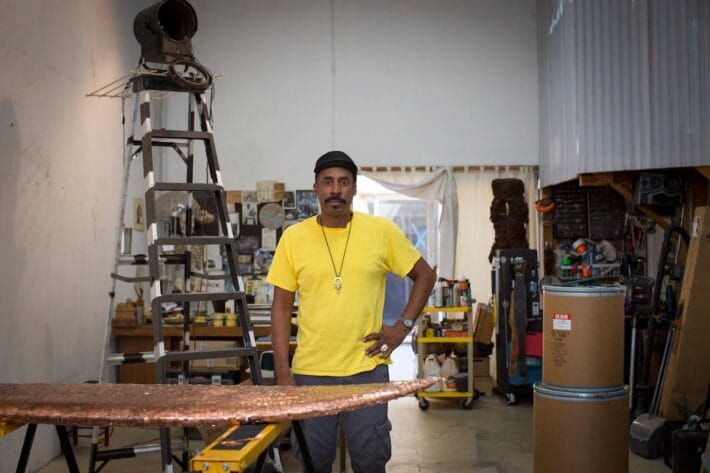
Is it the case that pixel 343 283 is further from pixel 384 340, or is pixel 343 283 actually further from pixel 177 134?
pixel 177 134

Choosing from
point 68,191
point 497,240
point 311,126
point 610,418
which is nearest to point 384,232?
point 610,418

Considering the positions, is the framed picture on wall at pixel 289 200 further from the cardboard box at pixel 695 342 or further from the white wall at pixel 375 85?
the cardboard box at pixel 695 342

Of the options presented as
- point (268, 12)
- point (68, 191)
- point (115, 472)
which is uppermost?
point (268, 12)

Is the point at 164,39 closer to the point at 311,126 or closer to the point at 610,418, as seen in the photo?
the point at 610,418

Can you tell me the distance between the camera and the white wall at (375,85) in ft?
29.3

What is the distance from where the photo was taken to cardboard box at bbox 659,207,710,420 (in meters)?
5.87

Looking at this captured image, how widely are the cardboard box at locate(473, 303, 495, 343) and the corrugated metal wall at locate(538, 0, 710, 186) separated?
154 cm

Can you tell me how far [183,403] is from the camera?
2.32m

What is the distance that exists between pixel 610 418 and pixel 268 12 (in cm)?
623

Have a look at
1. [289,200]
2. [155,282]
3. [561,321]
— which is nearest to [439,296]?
[289,200]

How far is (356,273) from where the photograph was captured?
3.16 m

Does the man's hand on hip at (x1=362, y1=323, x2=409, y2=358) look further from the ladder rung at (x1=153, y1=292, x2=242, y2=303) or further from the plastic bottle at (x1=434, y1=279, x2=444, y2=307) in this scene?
the plastic bottle at (x1=434, y1=279, x2=444, y2=307)

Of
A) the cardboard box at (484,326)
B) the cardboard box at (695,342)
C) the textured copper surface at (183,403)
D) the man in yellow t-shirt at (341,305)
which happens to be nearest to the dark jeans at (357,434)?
the man in yellow t-shirt at (341,305)

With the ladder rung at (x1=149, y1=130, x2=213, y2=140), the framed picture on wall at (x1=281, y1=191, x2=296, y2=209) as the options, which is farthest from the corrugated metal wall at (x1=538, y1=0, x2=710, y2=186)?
the ladder rung at (x1=149, y1=130, x2=213, y2=140)
